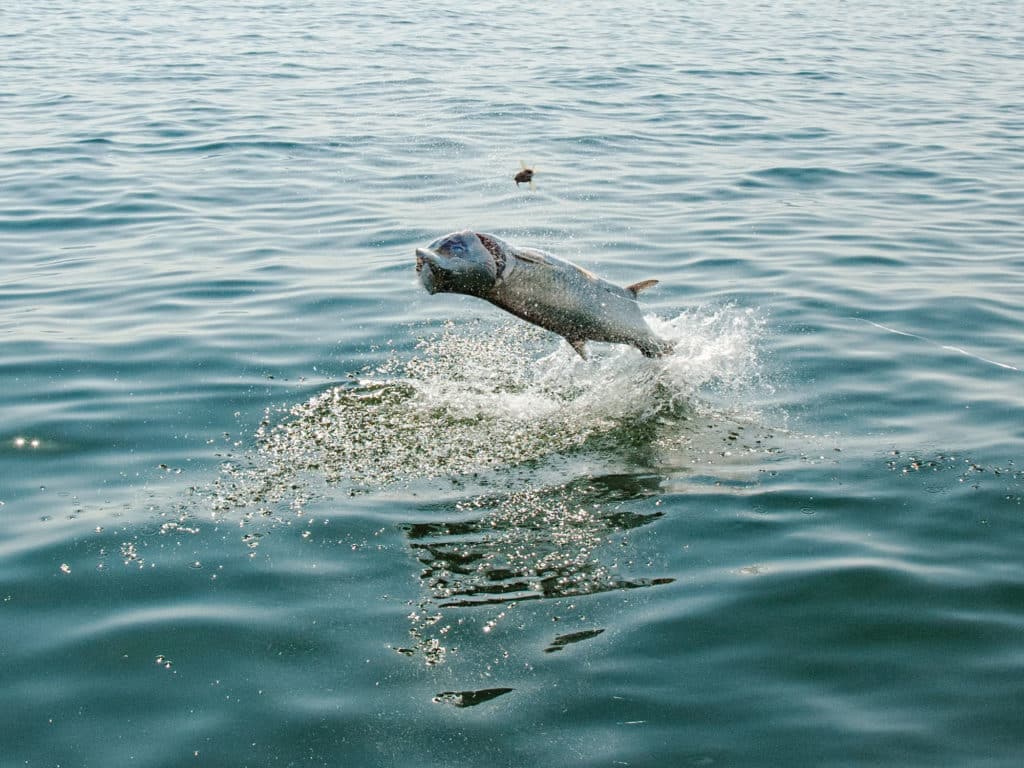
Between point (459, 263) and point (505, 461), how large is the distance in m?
1.72

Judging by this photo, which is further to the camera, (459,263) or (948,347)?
(948,347)

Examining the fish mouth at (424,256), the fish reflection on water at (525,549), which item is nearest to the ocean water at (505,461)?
the fish reflection on water at (525,549)

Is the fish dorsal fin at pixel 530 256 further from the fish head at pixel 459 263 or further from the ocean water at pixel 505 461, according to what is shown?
the ocean water at pixel 505 461

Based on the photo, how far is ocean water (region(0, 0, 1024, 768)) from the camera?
5.31 meters

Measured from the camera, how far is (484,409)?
8766mm

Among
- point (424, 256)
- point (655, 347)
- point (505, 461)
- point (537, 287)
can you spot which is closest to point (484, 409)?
point (505, 461)

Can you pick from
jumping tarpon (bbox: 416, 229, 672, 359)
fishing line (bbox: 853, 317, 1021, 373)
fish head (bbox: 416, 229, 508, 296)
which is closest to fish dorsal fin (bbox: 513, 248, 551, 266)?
jumping tarpon (bbox: 416, 229, 672, 359)

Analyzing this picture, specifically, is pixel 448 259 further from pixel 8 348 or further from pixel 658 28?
pixel 658 28

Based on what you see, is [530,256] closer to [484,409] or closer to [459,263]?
[459,263]

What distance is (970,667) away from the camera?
5547 millimetres

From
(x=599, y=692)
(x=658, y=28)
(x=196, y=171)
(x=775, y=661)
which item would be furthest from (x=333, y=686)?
(x=658, y=28)

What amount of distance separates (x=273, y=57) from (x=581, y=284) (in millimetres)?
23053

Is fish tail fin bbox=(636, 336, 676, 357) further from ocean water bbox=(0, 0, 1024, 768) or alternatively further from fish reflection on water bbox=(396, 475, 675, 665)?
fish reflection on water bbox=(396, 475, 675, 665)

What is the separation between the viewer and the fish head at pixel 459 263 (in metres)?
6.56
